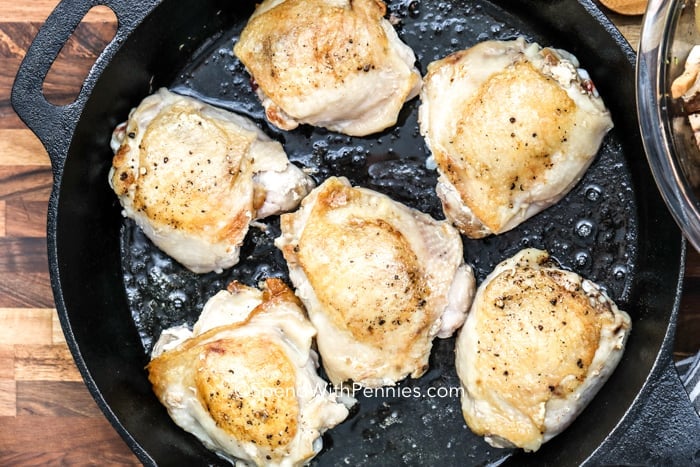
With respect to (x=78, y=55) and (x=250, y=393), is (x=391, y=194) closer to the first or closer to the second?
(x=250, y=393)

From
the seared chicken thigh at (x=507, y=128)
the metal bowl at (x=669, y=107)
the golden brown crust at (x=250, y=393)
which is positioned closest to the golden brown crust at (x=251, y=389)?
the golden brown crust at (x=250, y=393)

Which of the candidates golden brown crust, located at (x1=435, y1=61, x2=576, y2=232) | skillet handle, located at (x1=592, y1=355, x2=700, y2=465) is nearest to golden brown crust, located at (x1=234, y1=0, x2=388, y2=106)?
golden brown crust, located at (x1=435, y1=61, x2=576, y2=232)

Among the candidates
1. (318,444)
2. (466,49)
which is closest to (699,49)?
(466,49)

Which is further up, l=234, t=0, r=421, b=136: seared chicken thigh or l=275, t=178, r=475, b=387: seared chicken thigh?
l=234, t=0, r=421, b=136: seared chicken thigh

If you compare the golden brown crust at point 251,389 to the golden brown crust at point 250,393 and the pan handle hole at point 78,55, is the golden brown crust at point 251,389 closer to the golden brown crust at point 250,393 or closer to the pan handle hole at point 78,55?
the golden brown crust at point 250,393

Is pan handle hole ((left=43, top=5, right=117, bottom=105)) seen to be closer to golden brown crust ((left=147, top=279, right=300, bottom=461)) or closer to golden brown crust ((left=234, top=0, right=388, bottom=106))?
golden brown crust ((left=234, top=0, right=388, bottom=106))

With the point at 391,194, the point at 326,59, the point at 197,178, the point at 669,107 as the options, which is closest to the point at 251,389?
the point at 197,178

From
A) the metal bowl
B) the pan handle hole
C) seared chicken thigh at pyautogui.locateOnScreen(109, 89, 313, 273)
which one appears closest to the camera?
the metal bowl
